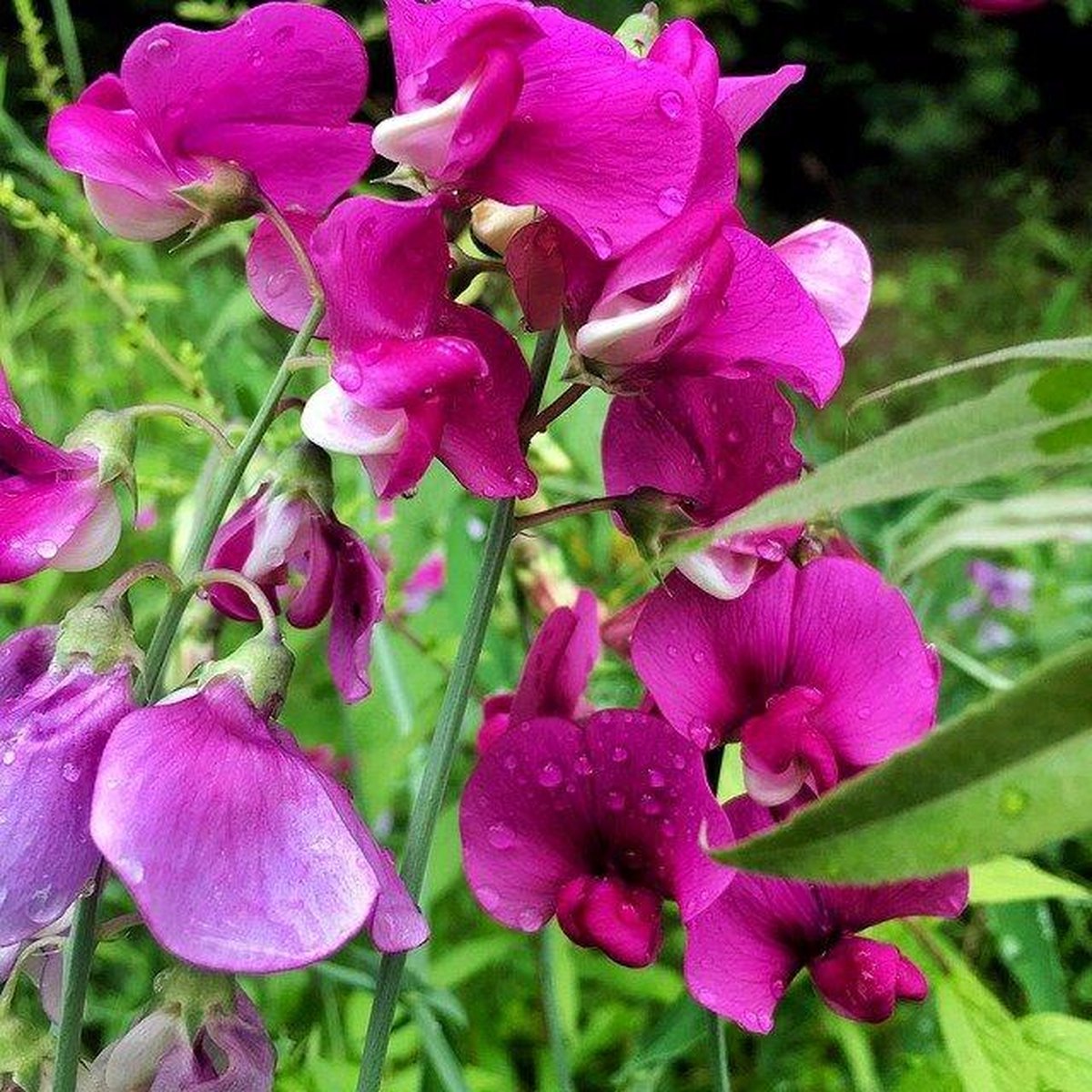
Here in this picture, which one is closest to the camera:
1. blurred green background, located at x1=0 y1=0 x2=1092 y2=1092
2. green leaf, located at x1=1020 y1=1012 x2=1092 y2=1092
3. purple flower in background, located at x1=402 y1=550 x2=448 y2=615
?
green leaf, located at x1=1020 y1=1012 x2=1092 y2=1092

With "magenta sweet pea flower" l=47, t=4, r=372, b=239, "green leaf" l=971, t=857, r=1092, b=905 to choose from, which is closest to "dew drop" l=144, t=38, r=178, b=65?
"magenta sweet pea flower" l=47, t=4, r=372, b=239

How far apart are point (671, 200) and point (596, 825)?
0.71 ft

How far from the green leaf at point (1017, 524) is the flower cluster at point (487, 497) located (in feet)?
0.15

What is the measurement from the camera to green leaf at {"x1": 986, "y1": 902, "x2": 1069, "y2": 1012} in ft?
2.69

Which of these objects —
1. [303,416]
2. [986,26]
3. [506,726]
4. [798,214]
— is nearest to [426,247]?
[303,416]

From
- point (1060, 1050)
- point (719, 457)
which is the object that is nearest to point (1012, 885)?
point (1060, 1050)

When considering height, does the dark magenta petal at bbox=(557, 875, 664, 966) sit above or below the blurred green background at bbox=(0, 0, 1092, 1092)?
above

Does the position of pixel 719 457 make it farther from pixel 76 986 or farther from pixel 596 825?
pixel 76 986

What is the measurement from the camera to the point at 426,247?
1.36 feet

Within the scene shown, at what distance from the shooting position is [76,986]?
0.41 metres

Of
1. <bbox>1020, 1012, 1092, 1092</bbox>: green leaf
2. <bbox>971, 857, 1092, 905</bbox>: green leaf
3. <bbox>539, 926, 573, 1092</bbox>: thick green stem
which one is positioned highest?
<bbox>971, 857, 1092, 905</bbox>: green leaf

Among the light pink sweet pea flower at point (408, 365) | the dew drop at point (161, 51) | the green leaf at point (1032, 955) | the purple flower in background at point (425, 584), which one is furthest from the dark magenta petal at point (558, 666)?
the purple flower in background at point (425, 584)

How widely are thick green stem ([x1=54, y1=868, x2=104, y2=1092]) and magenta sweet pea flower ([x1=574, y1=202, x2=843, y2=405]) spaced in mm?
216

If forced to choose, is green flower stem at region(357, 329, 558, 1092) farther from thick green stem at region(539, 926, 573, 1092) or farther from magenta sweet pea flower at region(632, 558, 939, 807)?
thick green stem at region(539, 926, 573, 1092)
